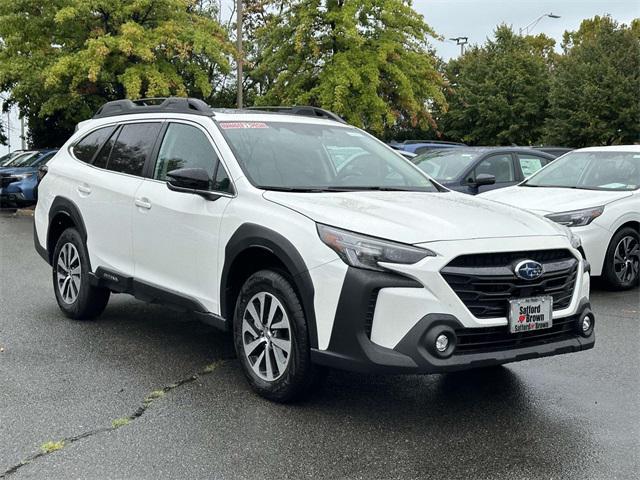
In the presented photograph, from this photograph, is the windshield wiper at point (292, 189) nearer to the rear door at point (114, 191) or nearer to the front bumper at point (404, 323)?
the front bumper at point (404, 323)

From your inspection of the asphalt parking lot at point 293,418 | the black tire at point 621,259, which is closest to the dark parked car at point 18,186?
the asphalt parking lot at point 293,418

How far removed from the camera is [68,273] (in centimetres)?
670

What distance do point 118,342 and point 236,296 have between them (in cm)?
162

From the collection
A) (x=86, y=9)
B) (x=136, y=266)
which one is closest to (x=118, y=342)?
(x=136, y=266)

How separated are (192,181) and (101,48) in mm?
16067

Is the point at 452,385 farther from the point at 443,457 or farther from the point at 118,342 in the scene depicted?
the point at 118,342

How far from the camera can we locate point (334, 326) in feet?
13.0

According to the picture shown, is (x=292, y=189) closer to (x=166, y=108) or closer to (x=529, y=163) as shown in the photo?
(x=166, y=108)

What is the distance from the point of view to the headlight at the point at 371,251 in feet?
12.7

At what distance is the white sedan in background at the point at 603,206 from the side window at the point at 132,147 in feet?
13.8

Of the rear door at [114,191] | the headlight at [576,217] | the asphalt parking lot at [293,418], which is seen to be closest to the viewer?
the asphalt parking lot at [293,418]

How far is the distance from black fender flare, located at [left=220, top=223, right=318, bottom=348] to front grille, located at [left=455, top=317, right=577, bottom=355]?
2.59 feet

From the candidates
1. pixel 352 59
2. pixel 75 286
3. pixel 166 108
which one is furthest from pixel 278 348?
pixel 352 59

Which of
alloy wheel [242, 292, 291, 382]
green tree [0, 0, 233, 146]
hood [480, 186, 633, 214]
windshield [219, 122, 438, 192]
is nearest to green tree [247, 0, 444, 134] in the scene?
green tree [0, 0, 233, 146]
